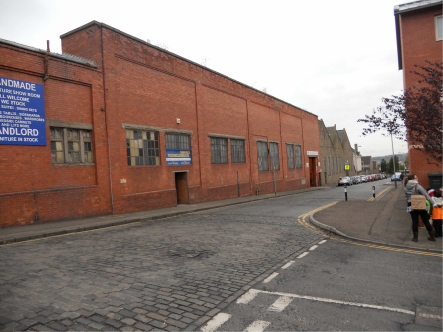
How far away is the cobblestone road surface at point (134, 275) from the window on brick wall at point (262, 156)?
20.3 metres

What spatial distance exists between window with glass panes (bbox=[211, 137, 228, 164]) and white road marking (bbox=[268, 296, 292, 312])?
19.4 m

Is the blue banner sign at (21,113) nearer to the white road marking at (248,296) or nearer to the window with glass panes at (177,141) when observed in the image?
the window with glass panes at (177,141)

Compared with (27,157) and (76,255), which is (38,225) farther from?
(76,255)

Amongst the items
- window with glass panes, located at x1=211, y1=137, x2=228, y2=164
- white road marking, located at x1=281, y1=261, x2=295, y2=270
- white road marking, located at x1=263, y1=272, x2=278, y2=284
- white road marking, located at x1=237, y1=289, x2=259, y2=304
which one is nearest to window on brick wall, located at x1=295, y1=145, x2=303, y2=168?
window with glass panes, located at x1=211, y1=137, x2=228, y2=164

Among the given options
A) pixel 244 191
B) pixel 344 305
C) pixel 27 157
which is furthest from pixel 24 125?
pixel 244 191

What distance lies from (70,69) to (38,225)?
6977 mm

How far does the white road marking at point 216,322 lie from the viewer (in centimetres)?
384

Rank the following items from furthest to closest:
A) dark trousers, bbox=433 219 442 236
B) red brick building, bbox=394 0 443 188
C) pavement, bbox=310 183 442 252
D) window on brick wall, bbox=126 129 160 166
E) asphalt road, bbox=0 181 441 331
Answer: window on brick wall, bbox=126 129 160 166
red brick building, bbox=394 0 443 188
dark trousers, bbox=433 219 442 236
pavement, bbox=310 183 442 252
asphalt road, bbox=0 181 441 331

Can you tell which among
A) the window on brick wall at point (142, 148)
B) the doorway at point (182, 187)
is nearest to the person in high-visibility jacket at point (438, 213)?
the window on brick wall at point (142, 148)

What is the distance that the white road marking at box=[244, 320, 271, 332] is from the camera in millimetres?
3778

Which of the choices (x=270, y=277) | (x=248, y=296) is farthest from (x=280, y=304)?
(x=270, y=277)

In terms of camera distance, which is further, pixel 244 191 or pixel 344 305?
pixel 244 191

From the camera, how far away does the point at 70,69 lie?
47.1 feet

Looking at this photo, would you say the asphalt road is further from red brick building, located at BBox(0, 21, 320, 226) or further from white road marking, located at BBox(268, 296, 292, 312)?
red brick building, located at BBox(0, 21, 320, 226)
